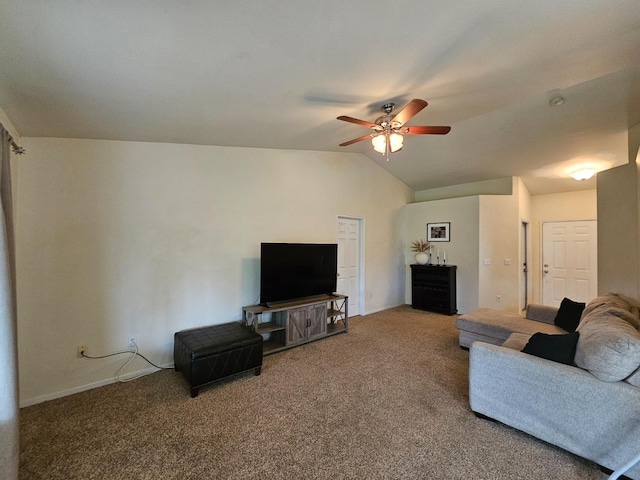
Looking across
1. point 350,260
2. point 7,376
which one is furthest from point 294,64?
point 350,260

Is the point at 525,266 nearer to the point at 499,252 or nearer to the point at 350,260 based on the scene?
A: the point at 499,252

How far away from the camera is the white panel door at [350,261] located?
16.1ft

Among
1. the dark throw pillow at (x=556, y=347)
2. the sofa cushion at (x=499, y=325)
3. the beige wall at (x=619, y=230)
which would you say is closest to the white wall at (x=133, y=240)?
the sofa cushion at (x=499, y=325)

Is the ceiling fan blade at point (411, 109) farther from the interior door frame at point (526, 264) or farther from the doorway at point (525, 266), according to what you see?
the doorway at point (525, 266)

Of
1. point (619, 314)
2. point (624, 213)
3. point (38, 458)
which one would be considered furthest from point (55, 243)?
point (624, 213)

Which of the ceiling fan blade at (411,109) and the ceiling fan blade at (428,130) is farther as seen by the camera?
the ceiling fan blade at (428,130)

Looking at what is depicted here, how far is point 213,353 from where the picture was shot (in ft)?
8.33

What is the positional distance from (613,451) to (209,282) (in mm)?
3635

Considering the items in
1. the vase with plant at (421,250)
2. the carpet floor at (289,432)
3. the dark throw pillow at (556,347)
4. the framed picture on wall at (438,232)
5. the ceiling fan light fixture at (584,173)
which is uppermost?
the ceiling fan light fixture at (584,173)

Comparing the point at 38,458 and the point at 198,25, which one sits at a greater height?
the point at 198,25

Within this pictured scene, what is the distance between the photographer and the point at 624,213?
3.00m

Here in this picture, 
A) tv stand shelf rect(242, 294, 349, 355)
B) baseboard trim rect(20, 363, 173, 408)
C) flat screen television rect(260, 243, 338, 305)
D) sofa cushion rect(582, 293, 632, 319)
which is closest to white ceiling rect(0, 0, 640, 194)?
flat screen television rect(260, 243, 338, 305)

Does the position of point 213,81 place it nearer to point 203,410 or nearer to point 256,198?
point 256,198

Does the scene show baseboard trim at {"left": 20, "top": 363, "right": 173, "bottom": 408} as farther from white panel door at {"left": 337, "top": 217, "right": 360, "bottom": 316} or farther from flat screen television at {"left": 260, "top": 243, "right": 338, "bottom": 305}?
white panel door at {"left": 337, "top": 217, "right": 360, "bottom": 316}
